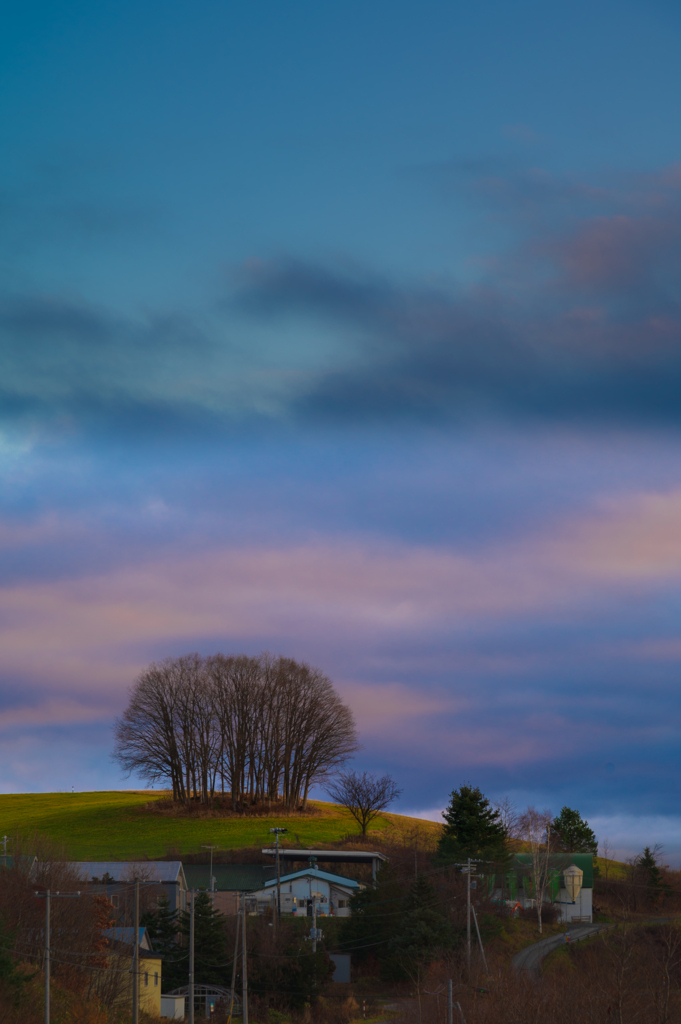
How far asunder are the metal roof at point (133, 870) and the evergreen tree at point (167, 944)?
553 centimetres

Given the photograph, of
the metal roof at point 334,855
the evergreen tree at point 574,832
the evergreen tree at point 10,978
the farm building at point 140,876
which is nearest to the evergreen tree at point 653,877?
the evergreen tree at point 574,832

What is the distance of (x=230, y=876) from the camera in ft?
282

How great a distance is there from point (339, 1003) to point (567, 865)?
31.3 meters

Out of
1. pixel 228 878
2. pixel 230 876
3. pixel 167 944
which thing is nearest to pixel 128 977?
pixel 167 944

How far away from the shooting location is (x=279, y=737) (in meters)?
116

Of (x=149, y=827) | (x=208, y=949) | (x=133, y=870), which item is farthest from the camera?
(x=149, y=827)

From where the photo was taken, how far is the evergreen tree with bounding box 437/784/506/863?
80.2 meters

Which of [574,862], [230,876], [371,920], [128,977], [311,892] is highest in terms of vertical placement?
[574,862]

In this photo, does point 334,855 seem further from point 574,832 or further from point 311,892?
point 574,832

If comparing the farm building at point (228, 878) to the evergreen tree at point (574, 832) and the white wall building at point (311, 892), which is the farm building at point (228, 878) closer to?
the white wall building at point (311, 892)

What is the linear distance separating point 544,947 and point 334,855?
73.7 feet

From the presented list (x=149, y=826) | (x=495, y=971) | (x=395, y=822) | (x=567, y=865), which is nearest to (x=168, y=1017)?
(x=495, y=971)

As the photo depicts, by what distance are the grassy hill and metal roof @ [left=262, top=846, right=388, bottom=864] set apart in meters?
6.58

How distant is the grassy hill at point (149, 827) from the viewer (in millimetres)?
96438
